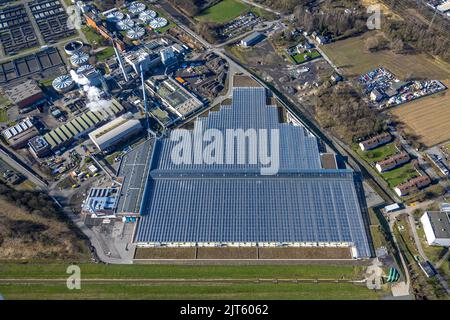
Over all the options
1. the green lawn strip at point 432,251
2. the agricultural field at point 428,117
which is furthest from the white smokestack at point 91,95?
the green lawn strip at point 432,251

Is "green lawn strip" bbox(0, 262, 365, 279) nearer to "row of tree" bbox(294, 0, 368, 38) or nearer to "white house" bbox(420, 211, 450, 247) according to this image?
"white house" bbox(420, 211, 450, 247)

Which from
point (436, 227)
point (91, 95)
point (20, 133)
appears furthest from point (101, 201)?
point (436, 227)

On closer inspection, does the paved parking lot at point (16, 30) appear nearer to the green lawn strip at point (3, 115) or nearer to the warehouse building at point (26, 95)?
the warehouse building at point (26, 95)

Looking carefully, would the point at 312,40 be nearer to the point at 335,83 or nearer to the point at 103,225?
the point at 335,83

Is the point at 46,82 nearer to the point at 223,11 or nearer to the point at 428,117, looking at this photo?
the point at 223,11

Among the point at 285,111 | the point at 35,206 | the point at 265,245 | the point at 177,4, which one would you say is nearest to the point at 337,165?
the point at 285,111

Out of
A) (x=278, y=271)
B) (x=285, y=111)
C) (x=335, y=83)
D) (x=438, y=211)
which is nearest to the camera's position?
(x=278, y=271)

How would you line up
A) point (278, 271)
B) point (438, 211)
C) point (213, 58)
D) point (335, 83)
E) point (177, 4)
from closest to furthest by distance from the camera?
point (278, 271) → point (438, 211) → point (335, 83) → point (213, 58) → point (177, 4)
